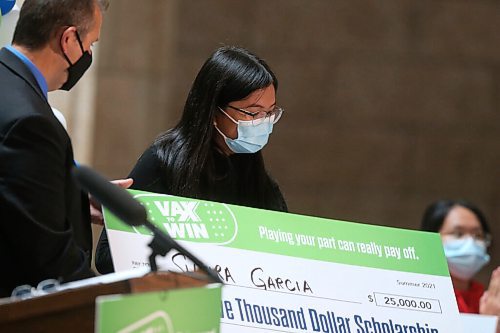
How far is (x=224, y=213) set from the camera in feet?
13.4

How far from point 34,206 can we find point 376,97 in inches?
225

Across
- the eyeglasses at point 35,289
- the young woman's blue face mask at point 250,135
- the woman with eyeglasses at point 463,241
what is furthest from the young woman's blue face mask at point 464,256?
the eyeglasses at point 35,289

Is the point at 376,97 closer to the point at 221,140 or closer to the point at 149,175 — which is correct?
the point at 221,140

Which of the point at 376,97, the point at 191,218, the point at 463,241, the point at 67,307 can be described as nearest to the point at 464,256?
the point at 463,241

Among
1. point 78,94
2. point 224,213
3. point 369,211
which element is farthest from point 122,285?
point 369,211

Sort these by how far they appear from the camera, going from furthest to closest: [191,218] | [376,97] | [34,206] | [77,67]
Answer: [376,97], [191,218], [77,67], [34,206]

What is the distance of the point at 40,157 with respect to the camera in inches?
130

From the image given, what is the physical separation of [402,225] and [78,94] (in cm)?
282

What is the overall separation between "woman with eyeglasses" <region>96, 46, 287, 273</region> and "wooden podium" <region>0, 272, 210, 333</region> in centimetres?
150

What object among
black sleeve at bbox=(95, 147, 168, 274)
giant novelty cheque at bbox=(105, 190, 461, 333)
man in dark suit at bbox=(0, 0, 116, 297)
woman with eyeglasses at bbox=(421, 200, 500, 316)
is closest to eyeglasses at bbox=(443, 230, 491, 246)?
woman with eyeglasses at bbox=(421, 200, 500, 316)

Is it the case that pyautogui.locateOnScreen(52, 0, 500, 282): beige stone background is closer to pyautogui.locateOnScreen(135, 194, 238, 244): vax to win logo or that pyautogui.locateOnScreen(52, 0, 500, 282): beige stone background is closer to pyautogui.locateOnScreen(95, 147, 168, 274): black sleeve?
pyautogui.locateOnScreen(95, 147, 168, 274): black sleeve

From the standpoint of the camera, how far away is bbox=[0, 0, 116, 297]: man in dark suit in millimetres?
3260

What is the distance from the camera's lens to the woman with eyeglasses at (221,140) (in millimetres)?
4383

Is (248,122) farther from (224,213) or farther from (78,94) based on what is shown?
(78,94)
